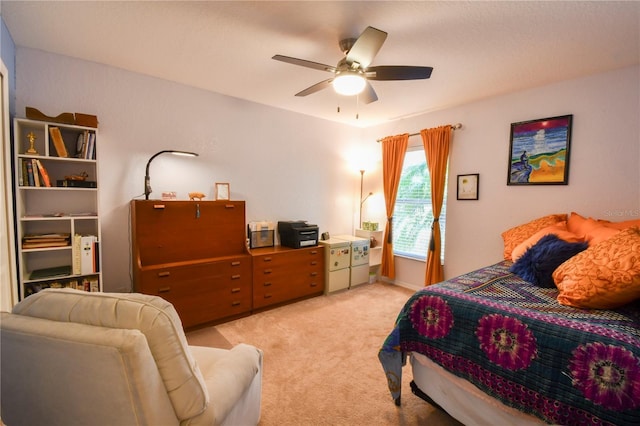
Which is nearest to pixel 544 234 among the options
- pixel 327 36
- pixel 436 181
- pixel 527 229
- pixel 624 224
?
pixel 527 229

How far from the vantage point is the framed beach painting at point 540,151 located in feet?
9.04

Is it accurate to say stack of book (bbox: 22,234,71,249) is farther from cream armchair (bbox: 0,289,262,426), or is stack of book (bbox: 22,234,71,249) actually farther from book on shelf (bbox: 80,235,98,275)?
cream armchair (bbox: 0,289,262,426)

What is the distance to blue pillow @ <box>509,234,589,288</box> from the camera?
1.96 metres

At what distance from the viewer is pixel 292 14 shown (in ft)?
5.92

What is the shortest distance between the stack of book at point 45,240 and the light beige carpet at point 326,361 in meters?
1.34

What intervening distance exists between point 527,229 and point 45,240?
430cm

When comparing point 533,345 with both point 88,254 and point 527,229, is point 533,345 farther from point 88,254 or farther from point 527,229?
point 88,254

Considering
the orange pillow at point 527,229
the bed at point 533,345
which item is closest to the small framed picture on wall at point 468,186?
the orange pillow at point 527,229

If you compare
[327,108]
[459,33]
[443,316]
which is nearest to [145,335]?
[443,316]

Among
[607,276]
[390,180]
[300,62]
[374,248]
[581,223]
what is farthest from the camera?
[374,248]

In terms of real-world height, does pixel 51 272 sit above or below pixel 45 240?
below

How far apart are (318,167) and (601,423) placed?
12.2 feet

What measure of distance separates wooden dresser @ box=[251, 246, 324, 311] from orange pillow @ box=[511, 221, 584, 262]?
7.16 ft

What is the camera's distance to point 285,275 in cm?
339
